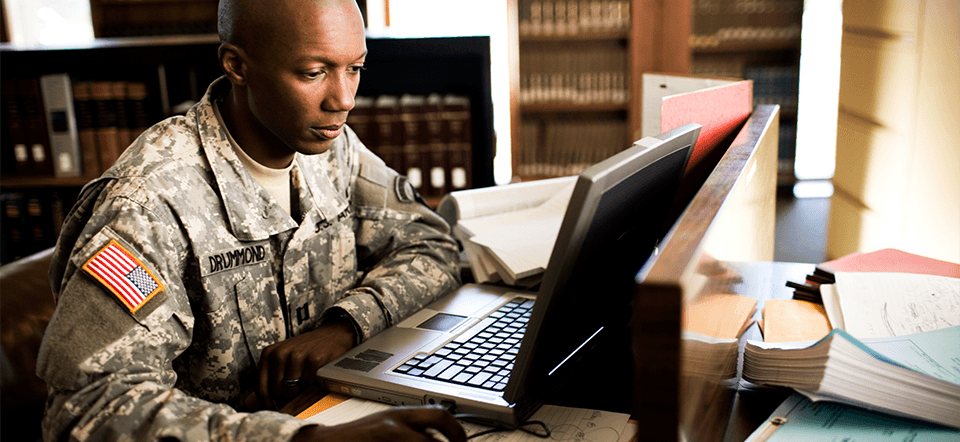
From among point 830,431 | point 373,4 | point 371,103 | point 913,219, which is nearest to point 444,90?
point 371,103

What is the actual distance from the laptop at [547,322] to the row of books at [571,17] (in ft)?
8.27

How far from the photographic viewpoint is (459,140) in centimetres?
286

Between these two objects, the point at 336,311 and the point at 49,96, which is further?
the point at 49,96

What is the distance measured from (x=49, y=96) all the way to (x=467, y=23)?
205 centimetres

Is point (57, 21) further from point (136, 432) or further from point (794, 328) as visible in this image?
point (794, 328)

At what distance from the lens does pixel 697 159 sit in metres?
0.98

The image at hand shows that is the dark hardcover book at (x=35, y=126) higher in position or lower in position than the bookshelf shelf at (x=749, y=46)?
lower

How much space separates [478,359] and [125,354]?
1.36 ft

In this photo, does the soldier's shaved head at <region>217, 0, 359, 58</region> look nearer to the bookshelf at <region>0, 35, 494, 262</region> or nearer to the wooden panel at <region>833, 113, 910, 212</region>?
the bookshelf at <region>0, 35, 494, 262</region>

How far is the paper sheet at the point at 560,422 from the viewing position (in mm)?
721

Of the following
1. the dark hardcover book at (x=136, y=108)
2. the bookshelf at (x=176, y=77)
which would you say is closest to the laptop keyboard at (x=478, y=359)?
the bookshelf at (x=176, y=77)

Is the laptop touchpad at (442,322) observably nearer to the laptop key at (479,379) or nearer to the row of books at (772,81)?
the laptop key at (479,379)

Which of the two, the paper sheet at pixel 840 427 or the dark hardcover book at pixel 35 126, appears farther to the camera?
the dark hardcover book at pixel 35 126

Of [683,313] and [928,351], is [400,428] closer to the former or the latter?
[683,313]
